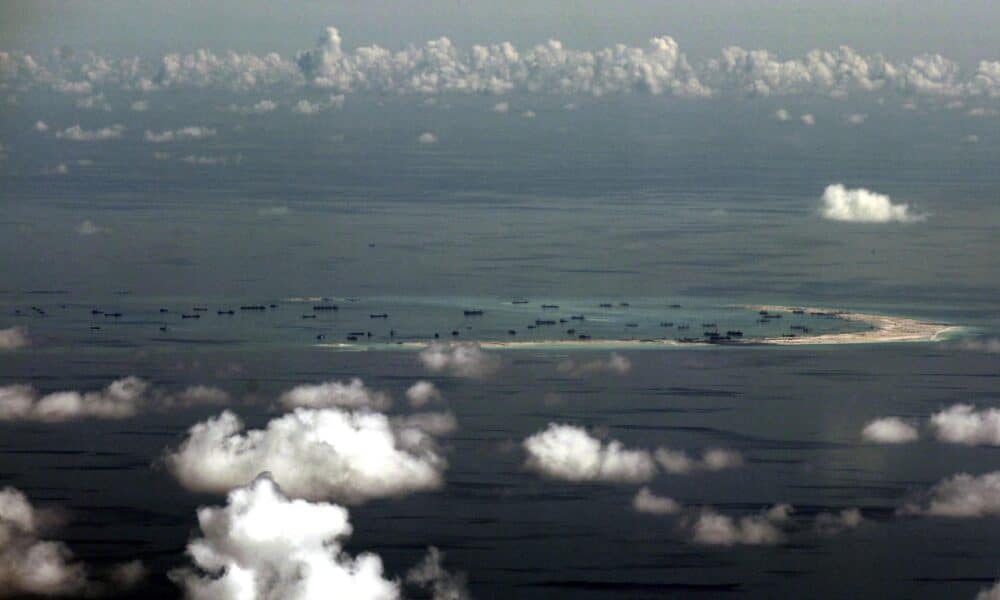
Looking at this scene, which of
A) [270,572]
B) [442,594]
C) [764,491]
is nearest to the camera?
[270,572]

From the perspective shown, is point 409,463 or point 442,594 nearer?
point 442,594

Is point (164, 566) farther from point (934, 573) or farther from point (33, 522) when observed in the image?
point (934, 573)

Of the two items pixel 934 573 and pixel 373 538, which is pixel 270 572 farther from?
pixel 934 573

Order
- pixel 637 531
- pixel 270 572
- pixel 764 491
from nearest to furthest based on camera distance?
pixel 270 572, pixel 637 531, pixel 764 491

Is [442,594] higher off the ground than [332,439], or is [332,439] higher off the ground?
[332,439]

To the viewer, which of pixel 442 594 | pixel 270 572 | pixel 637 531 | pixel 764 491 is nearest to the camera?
pixel 270 572

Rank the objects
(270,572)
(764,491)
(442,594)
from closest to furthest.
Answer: (270,572), (442,594), (764,491)

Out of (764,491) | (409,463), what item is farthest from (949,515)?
(409,463)

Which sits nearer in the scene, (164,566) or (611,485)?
(164,566)

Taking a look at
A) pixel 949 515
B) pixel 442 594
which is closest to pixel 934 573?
pixel 949 515
